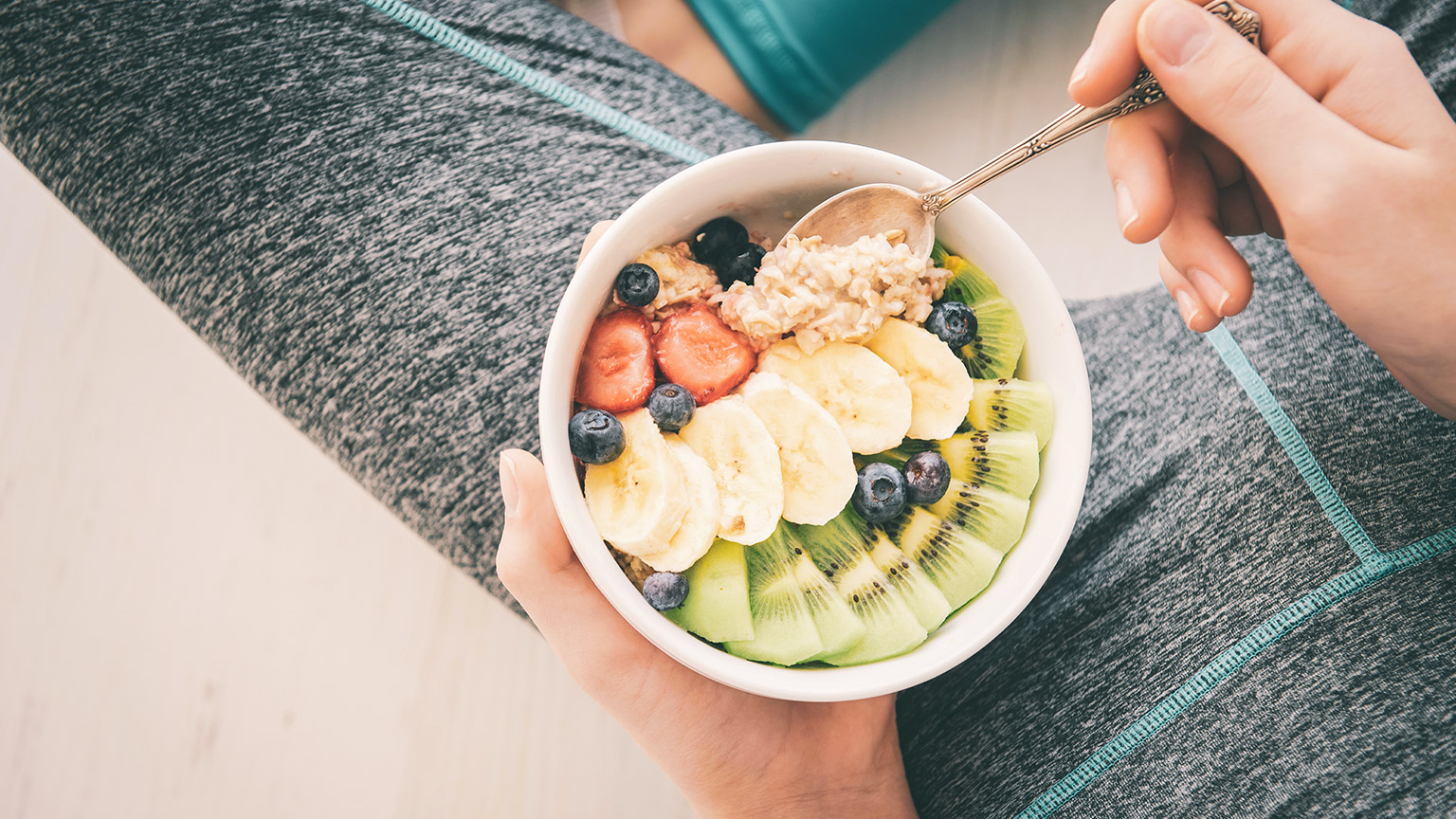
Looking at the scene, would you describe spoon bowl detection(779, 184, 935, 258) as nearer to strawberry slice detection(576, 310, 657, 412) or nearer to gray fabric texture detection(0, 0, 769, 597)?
strawberry slice detection(576, 310, 657, 412)

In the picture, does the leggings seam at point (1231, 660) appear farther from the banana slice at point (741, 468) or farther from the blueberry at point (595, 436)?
the blueberry at point (595, 436)

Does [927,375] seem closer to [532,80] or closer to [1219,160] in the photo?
[1219,160]

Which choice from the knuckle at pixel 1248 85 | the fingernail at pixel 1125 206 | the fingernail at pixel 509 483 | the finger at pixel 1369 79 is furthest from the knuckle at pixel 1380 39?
the fingernail at pixel 509 483

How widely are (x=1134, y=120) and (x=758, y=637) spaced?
2.29ft

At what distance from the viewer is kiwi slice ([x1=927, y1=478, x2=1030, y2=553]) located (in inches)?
33.5

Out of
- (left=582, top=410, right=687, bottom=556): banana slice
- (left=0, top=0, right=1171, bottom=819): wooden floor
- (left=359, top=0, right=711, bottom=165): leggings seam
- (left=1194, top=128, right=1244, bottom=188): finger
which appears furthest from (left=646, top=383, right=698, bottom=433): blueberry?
(left=0, top=0, right=1171, bottom=819): wooden floor

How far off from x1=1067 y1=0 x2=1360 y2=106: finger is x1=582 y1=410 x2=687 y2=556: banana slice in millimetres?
554

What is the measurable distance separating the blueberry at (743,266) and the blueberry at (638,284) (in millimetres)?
86

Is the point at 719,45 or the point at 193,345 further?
the point at 193,345

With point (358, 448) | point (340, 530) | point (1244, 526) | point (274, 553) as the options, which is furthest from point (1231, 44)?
point (274, 553)

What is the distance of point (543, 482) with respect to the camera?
2.80ft

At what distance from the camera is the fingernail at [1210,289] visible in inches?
34.2

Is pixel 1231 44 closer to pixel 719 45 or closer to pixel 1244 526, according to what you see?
pixel 1244 526

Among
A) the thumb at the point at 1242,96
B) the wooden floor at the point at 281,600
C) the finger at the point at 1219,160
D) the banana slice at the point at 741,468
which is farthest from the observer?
the wooden floor at the point at 281,600
